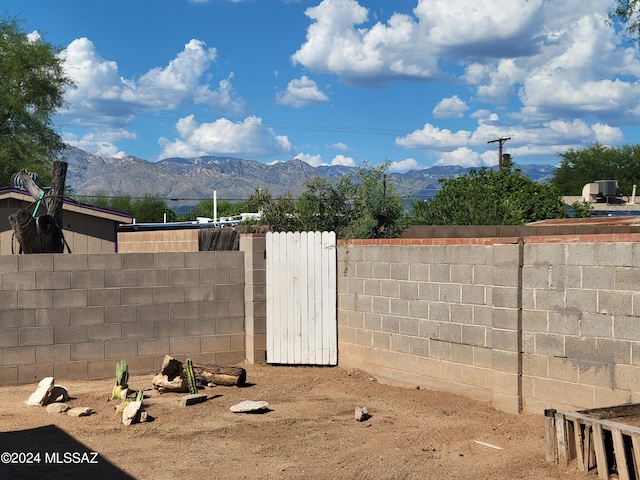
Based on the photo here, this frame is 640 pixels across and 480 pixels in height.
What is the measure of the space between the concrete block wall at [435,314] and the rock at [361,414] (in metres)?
1.50

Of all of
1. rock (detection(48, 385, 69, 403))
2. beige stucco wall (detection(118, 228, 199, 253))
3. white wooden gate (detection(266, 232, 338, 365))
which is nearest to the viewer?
rock (detection(48, 385, 69, 403))

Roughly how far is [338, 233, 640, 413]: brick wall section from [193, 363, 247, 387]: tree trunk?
1.88 meters

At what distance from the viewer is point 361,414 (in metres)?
8.84

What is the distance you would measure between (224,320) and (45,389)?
133 inches

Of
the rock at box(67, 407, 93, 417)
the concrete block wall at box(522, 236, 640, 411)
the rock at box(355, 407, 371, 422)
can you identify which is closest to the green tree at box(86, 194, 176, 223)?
the rock at box(67, 407, 93, 417)

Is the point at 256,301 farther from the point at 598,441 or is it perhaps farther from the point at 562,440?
the point at 598,441

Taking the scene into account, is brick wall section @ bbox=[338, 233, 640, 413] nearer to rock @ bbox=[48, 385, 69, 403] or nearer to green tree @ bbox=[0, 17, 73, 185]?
rock @ bbox=[48, 385, 69, 403]

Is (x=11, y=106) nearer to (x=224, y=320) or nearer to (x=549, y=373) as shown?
(x=224, y=320)

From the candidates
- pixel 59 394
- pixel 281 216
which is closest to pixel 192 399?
pixel 59 394

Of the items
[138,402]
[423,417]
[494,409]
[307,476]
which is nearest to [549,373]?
[494,409]

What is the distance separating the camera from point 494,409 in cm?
911

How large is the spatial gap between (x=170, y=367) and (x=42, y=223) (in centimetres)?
371

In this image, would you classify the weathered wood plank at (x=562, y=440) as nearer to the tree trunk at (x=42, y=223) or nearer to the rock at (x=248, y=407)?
the rock at (x=248, y=407)

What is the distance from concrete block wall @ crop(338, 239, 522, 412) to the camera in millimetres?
9039
